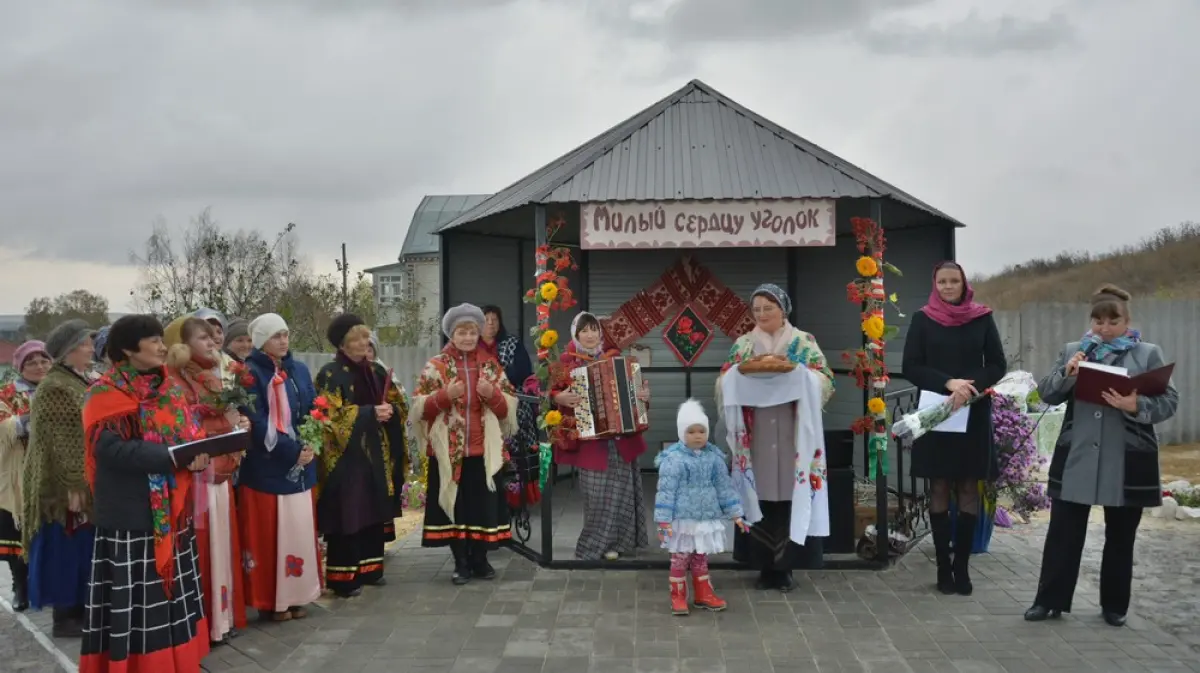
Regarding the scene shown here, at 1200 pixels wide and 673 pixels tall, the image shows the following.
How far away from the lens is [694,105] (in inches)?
293

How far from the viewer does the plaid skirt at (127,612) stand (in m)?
4.01

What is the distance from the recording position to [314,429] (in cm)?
522

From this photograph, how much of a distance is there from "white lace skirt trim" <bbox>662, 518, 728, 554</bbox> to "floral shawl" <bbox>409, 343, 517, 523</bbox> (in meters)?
1.37

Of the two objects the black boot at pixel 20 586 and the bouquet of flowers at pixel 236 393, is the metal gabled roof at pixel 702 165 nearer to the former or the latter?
the bouquet of flowers at pixel 236 393

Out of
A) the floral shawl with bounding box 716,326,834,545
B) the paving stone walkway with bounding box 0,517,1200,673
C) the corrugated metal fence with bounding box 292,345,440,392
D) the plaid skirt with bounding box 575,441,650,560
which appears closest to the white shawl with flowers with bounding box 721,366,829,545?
the floral shawl with bounding box 716,326,834,545

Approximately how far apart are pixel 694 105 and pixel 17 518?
567 centimetres

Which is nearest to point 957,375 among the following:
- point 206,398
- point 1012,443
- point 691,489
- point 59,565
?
point 1012,443

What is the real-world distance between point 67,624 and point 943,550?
5.31m

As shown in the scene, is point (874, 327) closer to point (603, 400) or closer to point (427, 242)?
point (603, 400)

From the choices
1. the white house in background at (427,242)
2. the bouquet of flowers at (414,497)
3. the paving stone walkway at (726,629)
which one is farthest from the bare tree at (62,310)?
the paving stone walkway at (726,629)

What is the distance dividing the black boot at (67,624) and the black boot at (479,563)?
2348 mm

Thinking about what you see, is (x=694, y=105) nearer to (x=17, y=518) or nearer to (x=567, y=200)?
(x=567, y=200)

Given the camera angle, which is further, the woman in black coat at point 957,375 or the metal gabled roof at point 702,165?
the metal gabled roof at point 702,165

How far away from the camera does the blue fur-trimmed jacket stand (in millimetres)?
5133
